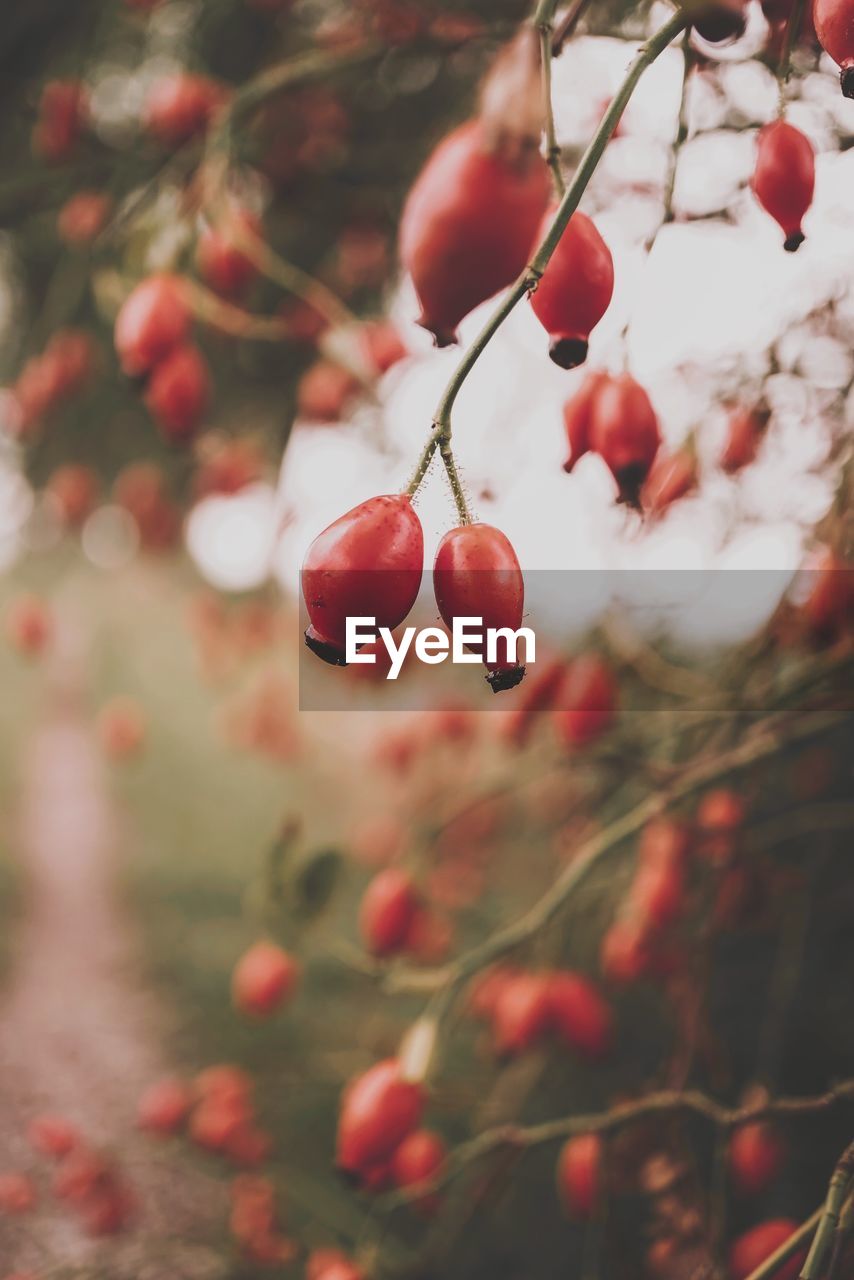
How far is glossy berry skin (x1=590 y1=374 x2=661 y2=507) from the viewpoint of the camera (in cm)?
51

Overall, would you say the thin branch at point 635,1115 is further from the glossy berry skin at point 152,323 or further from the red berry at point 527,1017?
the glossy berry skin at point 152,323

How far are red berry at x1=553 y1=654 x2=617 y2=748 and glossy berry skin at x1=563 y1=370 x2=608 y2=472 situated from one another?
640 mm

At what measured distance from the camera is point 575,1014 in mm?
1111

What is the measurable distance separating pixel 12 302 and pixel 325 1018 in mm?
1689

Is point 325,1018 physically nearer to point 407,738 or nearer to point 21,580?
point 407,738

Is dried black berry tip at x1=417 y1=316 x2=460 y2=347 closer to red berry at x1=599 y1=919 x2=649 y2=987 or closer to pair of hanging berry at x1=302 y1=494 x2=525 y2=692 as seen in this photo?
pair of hanging berry at x1=302 y1=494 x2=525 y2=692

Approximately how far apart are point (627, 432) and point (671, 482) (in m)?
0.37

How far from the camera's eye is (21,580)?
2318mm

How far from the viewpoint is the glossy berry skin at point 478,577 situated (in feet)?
1.20

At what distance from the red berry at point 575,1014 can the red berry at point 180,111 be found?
3.54ft

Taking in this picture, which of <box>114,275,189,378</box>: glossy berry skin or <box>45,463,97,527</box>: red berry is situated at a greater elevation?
<box>45,463,97,527</box>: red berry

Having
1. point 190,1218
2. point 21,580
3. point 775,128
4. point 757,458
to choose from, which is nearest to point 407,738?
point 190,1218

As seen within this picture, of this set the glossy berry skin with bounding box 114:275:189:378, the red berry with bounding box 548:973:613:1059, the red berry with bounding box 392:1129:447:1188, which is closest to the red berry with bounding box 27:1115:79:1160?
the red berry with bounding box 392:1129:447:1188

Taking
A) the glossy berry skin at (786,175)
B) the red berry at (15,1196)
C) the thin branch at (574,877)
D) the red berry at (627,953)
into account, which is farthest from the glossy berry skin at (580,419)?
the red berry at (15,1196)
